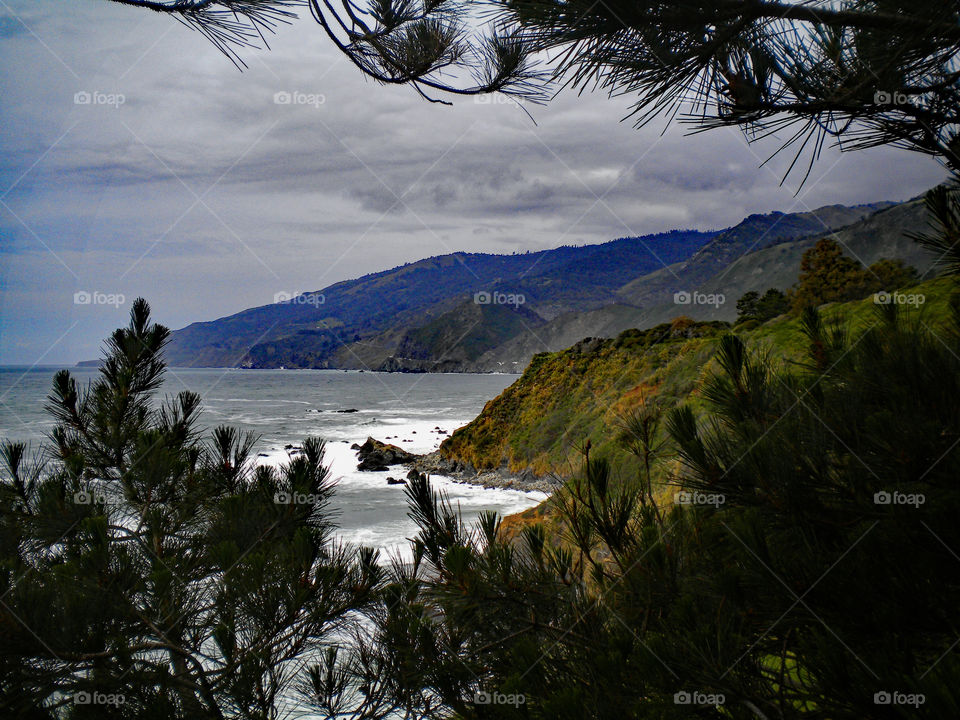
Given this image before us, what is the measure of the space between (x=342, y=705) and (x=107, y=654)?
1072 millimetres

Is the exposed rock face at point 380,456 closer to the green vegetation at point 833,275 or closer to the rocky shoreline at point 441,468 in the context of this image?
the rocky shoreline at point 441,468

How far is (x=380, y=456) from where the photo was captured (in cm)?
2547

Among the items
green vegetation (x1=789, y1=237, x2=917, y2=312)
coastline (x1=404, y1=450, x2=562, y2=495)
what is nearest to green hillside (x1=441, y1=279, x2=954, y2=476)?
coastline (x1=404, y1=450, x2=562, y2=495)

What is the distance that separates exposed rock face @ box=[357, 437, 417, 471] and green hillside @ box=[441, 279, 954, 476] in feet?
6.94

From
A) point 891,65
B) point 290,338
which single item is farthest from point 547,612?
point 290,338

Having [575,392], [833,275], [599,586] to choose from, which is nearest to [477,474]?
[575,392]

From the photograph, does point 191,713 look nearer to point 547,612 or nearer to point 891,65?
point 547,612

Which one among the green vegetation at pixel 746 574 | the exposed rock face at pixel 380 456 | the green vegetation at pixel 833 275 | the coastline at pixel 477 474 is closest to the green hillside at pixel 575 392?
the coastline at pixel 477 474

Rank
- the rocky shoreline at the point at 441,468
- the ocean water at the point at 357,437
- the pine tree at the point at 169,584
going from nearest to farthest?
the pine tree at the point at 169,584 → the ocean water at the point at 357,437 → the rocky shoreline at the point at 441,468

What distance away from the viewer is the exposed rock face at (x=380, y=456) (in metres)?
24.7

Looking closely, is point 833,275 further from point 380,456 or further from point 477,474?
point 380,456

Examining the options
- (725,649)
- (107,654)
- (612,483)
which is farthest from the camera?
(612,483)

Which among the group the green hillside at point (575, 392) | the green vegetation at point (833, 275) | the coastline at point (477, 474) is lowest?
the coastline at point (477, 474)

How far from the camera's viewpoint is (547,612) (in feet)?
7.76
